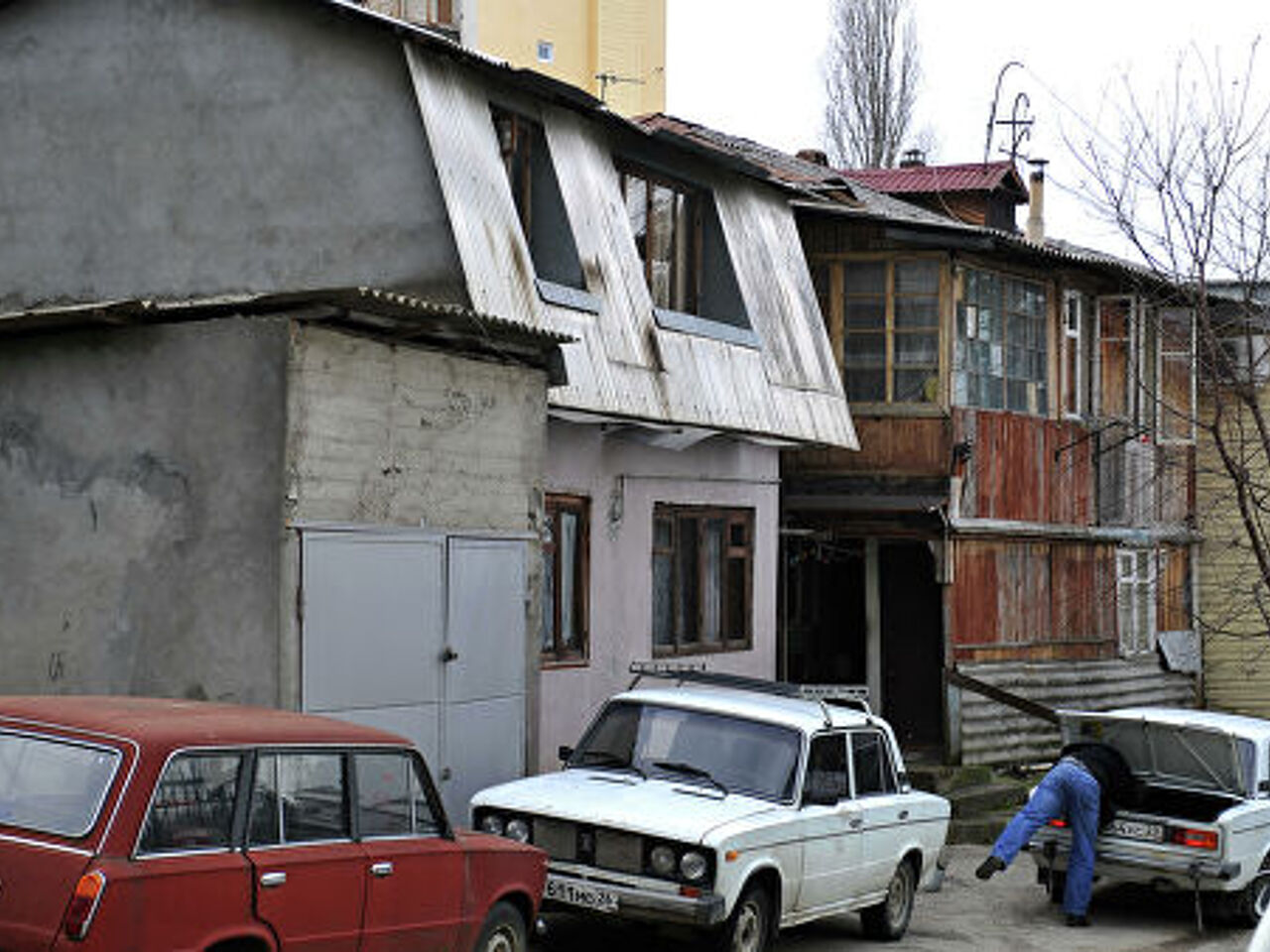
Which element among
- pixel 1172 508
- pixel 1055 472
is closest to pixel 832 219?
pixel 1055 472

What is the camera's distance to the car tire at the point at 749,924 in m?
11.0

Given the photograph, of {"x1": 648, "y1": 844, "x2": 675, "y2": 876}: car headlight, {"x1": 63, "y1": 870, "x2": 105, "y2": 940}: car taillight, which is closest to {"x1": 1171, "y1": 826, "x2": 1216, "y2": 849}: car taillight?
{"x1": 648, "y1": 844, "x2": 675, "y2": 876}: car headlight

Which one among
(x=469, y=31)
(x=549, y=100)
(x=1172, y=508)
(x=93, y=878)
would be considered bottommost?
(x=93, y=878)

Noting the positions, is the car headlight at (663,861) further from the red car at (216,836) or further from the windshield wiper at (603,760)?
the red car at (216,836)

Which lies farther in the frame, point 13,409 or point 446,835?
point 13,409

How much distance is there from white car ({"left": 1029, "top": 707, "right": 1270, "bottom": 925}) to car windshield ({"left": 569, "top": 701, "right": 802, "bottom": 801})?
3.59 meters

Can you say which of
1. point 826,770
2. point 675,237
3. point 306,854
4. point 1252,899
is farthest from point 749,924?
point 675,237

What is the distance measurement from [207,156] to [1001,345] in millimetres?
10603

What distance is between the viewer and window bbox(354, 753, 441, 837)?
9.08 metres

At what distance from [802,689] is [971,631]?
842 cm

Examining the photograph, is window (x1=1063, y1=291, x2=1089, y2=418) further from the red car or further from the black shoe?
the red car

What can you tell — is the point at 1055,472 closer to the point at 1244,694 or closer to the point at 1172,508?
the point at 1172,508

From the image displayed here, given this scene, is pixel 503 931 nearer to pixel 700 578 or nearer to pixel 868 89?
pixel 700 578

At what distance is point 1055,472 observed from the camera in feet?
74.7
